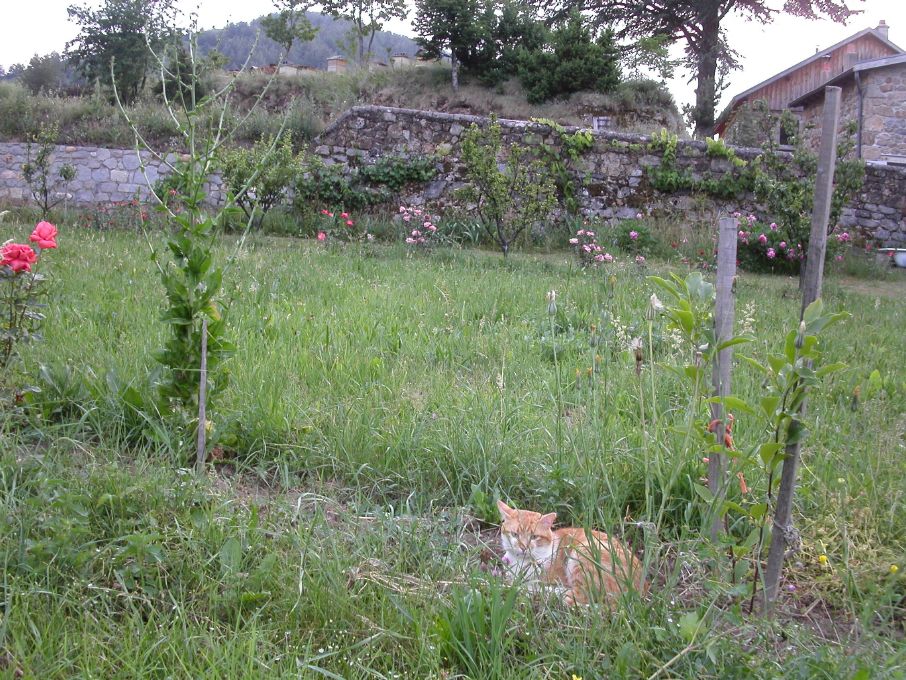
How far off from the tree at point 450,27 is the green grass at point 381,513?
20233mm

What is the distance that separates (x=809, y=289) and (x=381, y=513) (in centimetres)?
138

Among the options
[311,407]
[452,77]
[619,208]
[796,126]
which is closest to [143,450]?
[311,407]

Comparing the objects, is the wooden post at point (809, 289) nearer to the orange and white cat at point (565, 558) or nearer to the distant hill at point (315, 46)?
the orange and white cat at point (565, 558)

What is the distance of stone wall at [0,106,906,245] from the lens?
452 inches

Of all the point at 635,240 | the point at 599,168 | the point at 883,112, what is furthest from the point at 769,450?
the point at 883,112

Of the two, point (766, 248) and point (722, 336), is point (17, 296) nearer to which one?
point (722, 336)

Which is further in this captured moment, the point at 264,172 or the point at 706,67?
the point at 706,67

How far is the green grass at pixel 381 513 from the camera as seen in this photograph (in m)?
1.59

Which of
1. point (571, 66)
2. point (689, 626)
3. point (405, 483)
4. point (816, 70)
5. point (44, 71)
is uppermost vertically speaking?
point (816, 70)

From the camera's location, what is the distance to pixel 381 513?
2.22 meters

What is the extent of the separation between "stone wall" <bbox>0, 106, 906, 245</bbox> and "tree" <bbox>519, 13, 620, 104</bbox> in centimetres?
1054

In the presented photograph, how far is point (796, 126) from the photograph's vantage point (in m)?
8.62

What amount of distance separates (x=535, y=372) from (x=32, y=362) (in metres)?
2.32

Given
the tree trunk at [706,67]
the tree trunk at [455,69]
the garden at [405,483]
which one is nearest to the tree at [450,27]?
the tree trunk at [455,69]
